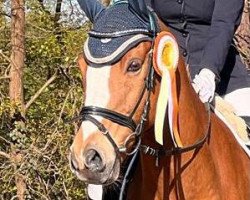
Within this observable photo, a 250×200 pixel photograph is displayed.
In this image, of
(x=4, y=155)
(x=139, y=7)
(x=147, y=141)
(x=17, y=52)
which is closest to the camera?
(x=139, y=7)

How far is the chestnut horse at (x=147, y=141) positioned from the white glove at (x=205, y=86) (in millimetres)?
59

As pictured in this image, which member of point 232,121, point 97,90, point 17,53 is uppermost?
point 97,90

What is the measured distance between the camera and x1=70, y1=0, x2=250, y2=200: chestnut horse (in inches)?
131

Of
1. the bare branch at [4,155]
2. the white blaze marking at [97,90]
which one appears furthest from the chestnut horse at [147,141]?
the bare branch at [4,155]

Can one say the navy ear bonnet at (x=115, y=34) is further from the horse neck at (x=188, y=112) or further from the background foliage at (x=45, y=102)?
the background foliage at (x=45, y=102)

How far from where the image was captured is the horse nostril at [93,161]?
128 inches

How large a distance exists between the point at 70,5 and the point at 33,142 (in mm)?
2773

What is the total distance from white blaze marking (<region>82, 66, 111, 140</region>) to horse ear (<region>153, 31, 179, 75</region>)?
0.31m

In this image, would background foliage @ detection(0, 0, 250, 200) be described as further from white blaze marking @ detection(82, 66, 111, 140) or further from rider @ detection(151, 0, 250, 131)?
white blaze marking @ detection(82, 66, 111, 140)

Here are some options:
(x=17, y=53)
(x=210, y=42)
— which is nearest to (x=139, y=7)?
(x=210, y=42)

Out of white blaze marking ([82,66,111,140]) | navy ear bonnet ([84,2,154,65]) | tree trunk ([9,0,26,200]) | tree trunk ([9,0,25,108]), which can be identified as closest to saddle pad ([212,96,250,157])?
navy ear bonnet ([84,2,154,65])

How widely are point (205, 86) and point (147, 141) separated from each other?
53 centimetres

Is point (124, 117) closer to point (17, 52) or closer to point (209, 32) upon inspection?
point (209, 32)

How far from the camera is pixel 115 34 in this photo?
3.54 metres
